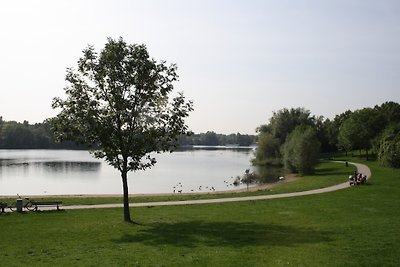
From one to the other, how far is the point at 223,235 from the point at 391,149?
5123cm

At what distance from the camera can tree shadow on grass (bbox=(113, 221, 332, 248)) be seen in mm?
18469

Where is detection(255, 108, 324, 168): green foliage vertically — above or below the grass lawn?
above

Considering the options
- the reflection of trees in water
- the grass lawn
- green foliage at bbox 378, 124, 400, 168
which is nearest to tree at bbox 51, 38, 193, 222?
the grass lawn

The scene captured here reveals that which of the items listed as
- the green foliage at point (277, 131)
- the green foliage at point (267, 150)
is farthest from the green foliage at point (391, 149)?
the green foliage at point (267, 150)

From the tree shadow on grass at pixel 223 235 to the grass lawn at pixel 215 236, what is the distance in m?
0.04

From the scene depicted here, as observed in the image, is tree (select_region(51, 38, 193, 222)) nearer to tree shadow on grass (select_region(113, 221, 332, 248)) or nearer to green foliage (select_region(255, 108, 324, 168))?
tree shadow on grass (select_region(113, 221, 332, 248))

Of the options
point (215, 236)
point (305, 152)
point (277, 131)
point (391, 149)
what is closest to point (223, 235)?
point (215, 236)

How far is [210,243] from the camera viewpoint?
18422 mm

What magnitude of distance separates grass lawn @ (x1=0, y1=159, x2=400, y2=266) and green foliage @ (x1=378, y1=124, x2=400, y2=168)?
34.8 metres

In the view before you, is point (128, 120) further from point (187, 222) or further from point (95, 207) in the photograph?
point (95, 207)

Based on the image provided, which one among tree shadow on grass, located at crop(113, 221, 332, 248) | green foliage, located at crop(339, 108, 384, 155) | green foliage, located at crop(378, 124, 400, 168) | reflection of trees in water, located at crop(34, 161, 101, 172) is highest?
green foliage, located at crop(339, 108, 384, 155)

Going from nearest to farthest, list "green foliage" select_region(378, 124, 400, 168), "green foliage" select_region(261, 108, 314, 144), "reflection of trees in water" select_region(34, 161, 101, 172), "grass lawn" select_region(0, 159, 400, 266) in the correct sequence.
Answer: "grass lawn" select_region(0, 159, 400, 266), "green foliage" select_region(378, 124, 400, 168), "reflection of trees in water" select_region(34, 161, 101, 172), "green foliage" select_region(261, 108, 314, 144)

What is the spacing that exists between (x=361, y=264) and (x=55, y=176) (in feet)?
219

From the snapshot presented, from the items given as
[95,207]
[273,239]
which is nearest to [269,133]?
[95,207]
